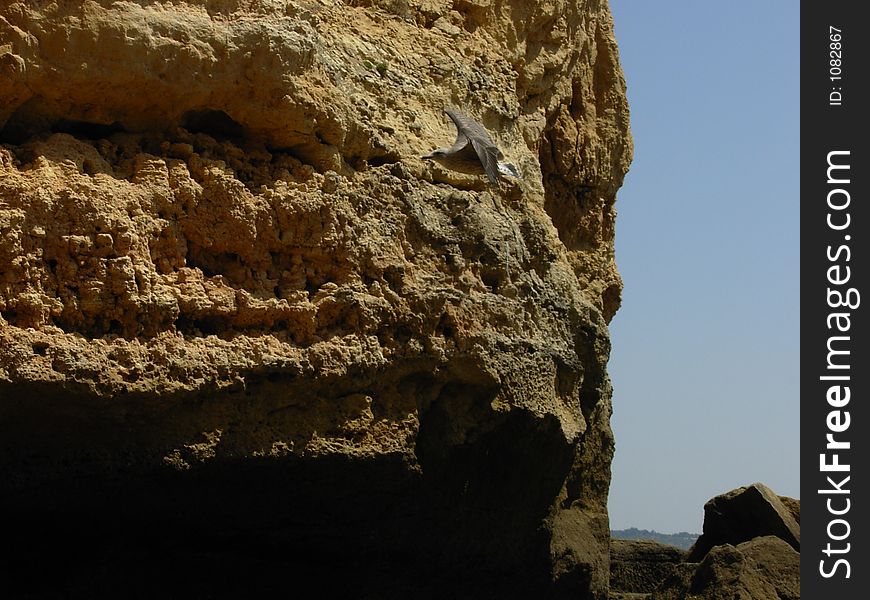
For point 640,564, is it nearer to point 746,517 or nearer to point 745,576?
point 746,517

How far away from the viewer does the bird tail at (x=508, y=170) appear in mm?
7945

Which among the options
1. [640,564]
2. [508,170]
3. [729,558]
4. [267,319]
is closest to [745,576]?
[729,558]

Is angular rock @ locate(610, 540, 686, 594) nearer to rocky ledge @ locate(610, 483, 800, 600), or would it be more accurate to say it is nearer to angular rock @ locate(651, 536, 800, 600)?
rocky ledge @ locate(610, 483, 800, 600)

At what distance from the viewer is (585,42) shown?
993 centimetres

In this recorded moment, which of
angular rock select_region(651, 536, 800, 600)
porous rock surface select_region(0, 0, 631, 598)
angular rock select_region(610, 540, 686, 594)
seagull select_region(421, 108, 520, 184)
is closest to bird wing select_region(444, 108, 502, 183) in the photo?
seagull select_region(421, 108, 520, 184)

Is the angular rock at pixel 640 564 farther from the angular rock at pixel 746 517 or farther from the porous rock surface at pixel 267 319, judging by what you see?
the porous rock surface at pixel 267 319

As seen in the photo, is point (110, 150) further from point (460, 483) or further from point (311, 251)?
point (460, 483)

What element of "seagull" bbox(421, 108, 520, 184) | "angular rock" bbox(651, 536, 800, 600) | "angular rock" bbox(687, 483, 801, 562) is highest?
"seagull" bbox(421, 108, 520, 184)

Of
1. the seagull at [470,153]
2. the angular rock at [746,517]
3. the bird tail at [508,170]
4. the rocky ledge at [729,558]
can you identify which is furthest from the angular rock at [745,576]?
the seagull at [470,153]

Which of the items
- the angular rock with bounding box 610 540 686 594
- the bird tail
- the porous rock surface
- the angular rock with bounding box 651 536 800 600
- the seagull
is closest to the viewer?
the porous rock surface

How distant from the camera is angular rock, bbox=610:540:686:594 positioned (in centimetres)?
1278

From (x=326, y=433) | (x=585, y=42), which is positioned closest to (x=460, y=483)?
(x=326, y=433)

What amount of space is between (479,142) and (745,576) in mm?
3468

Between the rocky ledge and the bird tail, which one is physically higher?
the bird tail
